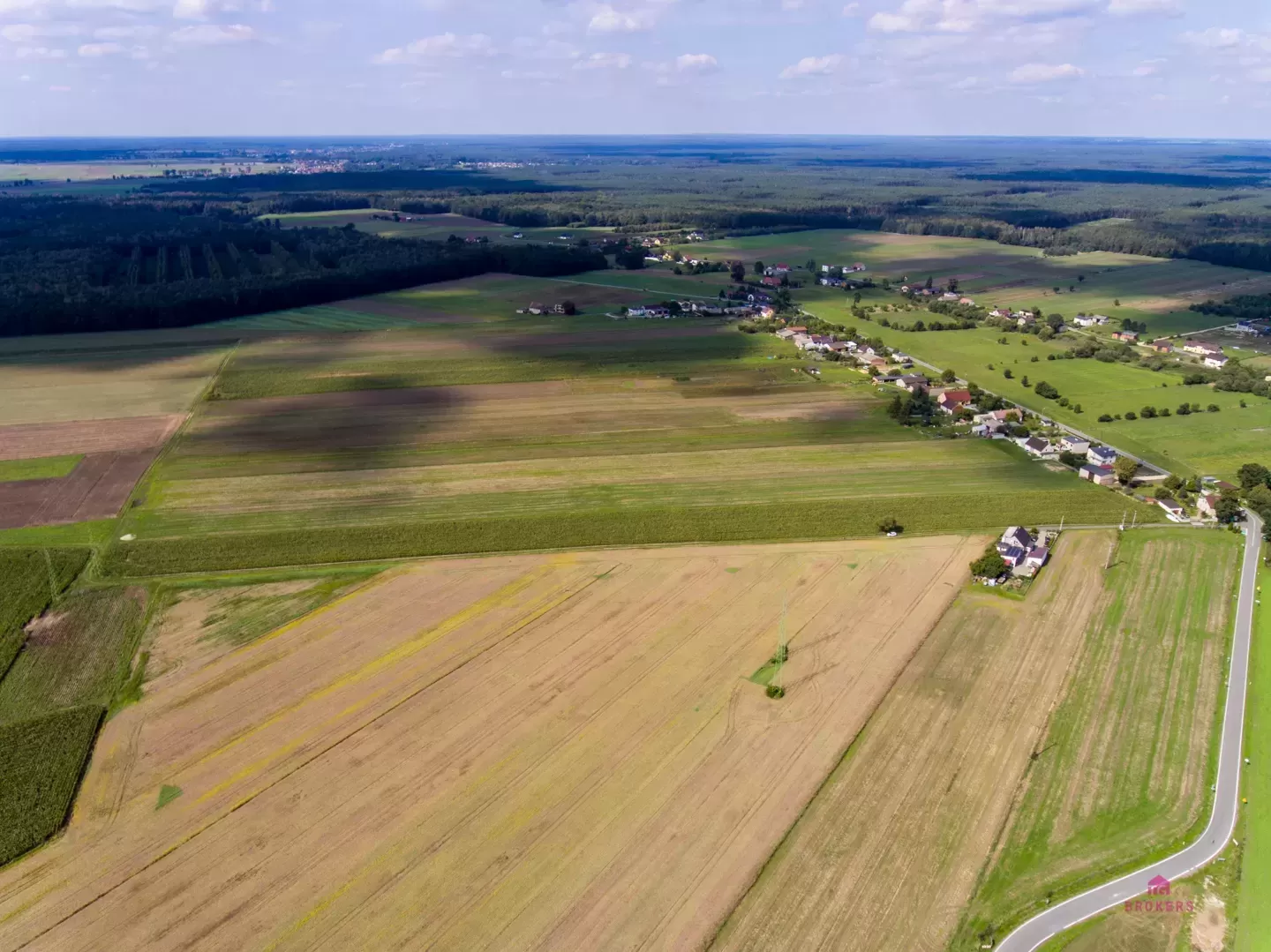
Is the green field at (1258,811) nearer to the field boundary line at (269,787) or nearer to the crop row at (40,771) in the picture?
the field boundary line at (269,787)

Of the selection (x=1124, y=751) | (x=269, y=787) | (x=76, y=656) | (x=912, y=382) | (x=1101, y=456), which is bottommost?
(x=269, y=787)

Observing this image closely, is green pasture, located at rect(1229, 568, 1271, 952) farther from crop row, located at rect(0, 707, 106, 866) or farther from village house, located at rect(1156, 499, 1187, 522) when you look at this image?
crop row, located at rect(0, 707, 106, 866)

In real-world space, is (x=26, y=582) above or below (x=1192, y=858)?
above

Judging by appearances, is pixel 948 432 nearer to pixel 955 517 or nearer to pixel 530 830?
pixel 955 517

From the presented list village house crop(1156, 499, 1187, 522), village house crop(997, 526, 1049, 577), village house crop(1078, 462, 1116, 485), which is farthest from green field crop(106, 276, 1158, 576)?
village house crop(997, 526, 1049, 577)

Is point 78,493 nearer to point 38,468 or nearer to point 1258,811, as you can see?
point 38,468

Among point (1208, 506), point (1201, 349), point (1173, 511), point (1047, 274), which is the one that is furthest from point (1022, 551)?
point (1047, 274)

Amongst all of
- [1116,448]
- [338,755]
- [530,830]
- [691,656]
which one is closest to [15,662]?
[338,755]
